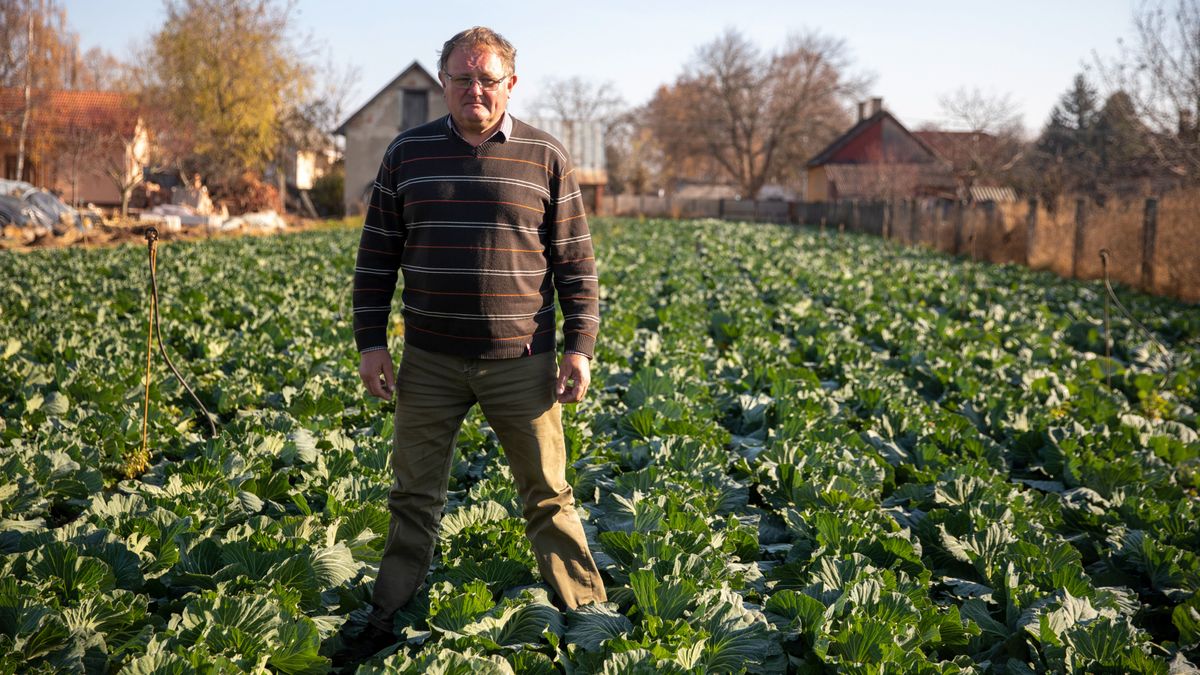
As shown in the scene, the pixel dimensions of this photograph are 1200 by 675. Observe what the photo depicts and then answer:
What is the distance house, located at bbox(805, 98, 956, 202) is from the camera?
48.4m

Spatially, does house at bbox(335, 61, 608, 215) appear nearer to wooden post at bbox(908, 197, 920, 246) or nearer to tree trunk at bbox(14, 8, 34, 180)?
tree trunk at bbox(14, 8, 34, 180)

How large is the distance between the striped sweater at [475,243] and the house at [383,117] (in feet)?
140

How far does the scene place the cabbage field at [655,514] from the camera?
303 centimetres

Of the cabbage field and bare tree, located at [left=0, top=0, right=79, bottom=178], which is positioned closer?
the cabbage field

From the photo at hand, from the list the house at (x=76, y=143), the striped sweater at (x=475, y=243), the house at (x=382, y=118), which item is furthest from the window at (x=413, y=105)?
the striped sweater at (x=475, y=243)

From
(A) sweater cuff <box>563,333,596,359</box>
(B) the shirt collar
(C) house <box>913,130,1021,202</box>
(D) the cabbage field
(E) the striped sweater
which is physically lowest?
(D) the cabbage field

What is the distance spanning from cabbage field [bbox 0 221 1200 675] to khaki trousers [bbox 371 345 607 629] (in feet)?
0.48

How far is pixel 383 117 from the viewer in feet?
147

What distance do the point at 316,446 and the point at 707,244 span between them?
2054 centimetres

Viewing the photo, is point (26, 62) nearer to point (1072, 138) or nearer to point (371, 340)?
point (371, 340)

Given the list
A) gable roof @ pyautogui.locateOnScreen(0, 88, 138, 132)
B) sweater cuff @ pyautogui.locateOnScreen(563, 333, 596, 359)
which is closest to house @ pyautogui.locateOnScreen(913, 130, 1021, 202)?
gable roof @ pyautogui.locateOnScreen(0, 88, 138, 132)

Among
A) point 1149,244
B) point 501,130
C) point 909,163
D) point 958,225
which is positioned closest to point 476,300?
point 501,130

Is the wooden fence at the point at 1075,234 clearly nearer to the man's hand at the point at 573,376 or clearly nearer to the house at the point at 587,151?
the man's hand at the point at 573,376

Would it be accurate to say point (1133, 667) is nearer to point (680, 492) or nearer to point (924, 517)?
point (924, 517)
